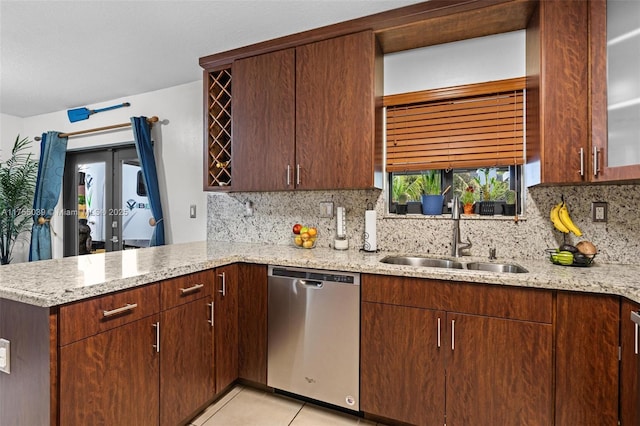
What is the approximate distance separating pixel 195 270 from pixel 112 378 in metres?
0.59

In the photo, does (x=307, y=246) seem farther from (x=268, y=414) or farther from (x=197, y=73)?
(x=197, y=73)

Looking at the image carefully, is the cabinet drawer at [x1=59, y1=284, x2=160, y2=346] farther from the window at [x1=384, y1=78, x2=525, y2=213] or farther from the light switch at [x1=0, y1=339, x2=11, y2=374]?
the window at [x1=384, y1=78, x2=525, y2=213]

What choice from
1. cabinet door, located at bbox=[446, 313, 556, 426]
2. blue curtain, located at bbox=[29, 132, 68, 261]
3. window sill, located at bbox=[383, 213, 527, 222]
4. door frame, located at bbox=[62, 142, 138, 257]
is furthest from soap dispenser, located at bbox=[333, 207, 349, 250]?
blue curtain, located at bbox=[29, 132, 68, 261]

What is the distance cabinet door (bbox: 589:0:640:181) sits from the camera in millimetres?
1446

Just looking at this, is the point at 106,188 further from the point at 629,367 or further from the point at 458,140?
the point at 629,367

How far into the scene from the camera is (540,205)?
78.5 inches

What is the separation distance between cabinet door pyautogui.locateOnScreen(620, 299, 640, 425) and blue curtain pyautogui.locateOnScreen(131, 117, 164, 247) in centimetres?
330

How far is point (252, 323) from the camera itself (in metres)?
2.05

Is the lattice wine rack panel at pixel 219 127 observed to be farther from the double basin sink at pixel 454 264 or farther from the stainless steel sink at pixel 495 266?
the stainless steel sink at pixel 495 266

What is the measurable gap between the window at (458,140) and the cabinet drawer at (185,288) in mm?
1392

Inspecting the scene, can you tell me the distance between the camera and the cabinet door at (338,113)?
2064 mm

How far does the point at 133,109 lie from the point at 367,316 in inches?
128

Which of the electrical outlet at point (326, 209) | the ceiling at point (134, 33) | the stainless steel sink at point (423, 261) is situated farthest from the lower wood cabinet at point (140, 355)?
the ceiling at point (134, 33)

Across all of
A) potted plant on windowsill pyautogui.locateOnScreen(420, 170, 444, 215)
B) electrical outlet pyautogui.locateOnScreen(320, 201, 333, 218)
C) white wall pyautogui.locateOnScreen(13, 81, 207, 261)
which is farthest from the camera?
white wall pyautogui.locateOnScreen(13, 81, 207, 261)
